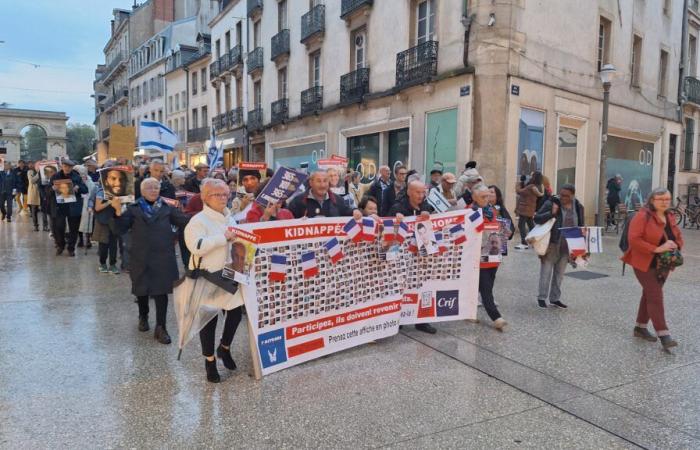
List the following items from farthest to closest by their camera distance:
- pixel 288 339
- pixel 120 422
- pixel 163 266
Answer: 1. pixel 163 266
2. pixel 288 339
3. pixel 120 422

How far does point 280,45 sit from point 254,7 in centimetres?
429

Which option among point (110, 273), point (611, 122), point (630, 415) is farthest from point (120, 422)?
point (611, 122)

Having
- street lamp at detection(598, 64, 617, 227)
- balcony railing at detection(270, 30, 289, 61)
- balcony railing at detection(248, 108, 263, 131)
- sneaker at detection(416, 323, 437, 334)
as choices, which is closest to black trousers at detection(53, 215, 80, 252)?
sneaker at detection(416, 323, 437, 334)

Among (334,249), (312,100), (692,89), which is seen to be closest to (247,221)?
(334,249)

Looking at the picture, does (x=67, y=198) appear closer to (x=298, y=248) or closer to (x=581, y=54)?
(x=298, y=248)

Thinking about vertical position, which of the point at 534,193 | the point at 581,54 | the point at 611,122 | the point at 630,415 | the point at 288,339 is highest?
the point at 581,54

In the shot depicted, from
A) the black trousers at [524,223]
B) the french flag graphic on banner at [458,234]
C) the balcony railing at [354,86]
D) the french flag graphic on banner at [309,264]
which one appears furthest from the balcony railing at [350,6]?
the french flag graphic on banner at [309,264]

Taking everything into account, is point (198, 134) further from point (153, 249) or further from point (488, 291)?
point (488, 291)

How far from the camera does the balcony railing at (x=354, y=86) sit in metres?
17.3

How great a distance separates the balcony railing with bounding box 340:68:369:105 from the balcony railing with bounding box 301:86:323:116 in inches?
70.6

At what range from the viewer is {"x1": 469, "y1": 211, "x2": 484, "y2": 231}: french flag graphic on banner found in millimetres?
5406

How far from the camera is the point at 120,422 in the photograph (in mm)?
3250

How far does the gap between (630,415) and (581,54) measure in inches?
579

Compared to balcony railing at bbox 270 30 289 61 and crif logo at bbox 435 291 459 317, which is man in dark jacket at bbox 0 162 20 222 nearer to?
balcony railing at bbox 270 30 289 61
